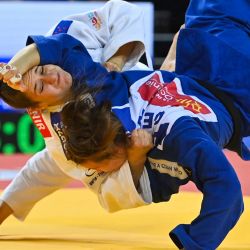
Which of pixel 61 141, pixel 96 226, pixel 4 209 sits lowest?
pixel 96 226

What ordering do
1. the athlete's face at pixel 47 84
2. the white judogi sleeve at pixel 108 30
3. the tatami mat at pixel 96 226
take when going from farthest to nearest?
the white judogi sleeve at pixel 108 30
the tatami mat at pixel 96 226
the athlete's face at pixel 47 84

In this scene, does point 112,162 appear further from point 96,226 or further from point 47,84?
point 96,226

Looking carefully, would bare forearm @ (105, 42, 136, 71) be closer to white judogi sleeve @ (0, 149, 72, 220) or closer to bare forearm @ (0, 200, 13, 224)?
white judogi sleeve @ (0, 149, 72, 220)

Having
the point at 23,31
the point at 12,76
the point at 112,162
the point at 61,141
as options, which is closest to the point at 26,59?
the point at 12,76

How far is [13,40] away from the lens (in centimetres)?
665

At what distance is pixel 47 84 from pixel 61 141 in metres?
0.25

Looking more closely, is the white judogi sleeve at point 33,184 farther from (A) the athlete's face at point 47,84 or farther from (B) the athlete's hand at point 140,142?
(B) the athlete's hand at point 140,142

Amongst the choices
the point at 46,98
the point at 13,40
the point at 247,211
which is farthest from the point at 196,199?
the point at 13,40

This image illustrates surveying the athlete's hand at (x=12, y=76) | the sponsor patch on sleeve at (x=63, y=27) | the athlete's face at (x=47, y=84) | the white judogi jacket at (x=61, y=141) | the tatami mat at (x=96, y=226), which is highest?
the athlete's hand at (x=12, y=76)

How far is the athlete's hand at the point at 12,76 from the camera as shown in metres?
2.53

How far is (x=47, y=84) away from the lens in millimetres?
2588

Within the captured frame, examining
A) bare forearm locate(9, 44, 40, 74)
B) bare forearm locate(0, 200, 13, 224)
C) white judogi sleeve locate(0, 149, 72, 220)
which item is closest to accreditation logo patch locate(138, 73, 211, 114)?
bare forearm locate(9, 44, 40, 74)

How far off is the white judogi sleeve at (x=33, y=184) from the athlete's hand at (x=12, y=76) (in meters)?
0.71

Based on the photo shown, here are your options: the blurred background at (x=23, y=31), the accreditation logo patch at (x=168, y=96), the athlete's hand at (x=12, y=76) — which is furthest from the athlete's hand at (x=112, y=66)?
the blurred background at (x=23, y=31)
